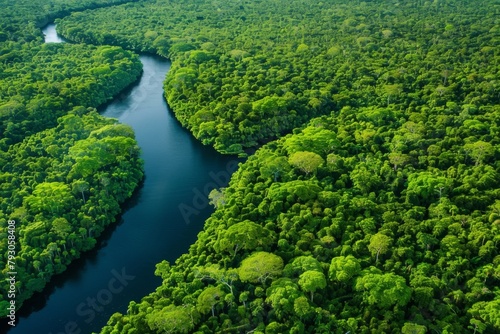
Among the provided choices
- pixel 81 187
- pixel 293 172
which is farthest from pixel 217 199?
pixel 81 187

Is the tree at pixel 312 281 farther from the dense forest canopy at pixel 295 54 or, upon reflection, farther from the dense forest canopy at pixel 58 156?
the dense forest canopy at pixel 295 54

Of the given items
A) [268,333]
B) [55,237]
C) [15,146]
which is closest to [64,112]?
[15,146]

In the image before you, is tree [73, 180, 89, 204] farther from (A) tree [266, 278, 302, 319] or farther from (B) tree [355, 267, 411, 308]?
(B) tree [355, 267, 411, 308]

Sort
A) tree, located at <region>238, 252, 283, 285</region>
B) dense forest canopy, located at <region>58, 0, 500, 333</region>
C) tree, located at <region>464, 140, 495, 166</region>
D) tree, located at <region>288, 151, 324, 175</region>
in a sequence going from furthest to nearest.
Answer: tree, located at <region>464, 140, 495, 166</region>, tree, located at <region>288, 151, 324, 175</region>, tree, located at <region>238, 252, 283, 285</region>, dense forest canopy, located at <region>58, 0, 500, 333</region>

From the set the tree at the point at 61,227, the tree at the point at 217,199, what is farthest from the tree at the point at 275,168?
the tree at the point at 61,227

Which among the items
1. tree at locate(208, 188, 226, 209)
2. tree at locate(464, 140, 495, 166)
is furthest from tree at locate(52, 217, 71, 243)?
tree at locate(464, 140, 495, 166)

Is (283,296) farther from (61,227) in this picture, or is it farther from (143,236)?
(61,227)
